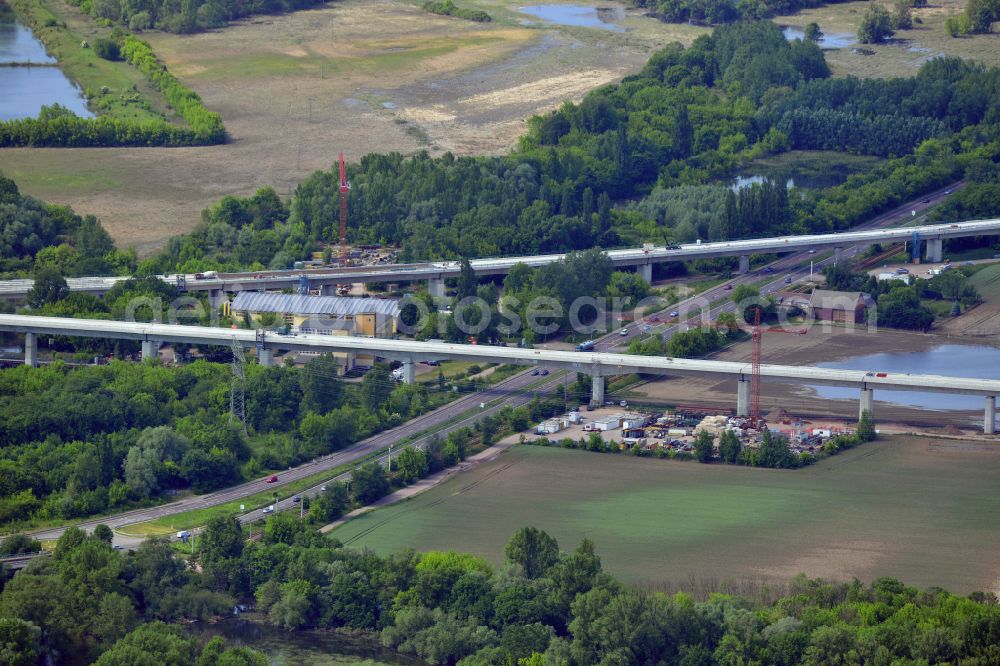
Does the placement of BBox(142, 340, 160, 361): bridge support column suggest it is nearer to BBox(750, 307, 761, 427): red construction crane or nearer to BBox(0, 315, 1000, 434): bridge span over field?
BBox(0, 315, 1000, 434): bridge span over field

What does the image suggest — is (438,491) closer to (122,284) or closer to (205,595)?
(205,595)

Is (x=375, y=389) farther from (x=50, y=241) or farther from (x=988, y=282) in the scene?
(x=988, y=282)

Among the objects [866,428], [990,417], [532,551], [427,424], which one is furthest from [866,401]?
[532,551]

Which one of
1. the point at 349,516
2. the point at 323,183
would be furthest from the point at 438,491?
the point at 323,183

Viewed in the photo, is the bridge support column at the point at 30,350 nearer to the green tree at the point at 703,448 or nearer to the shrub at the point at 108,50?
the green tree at the point at 703,448

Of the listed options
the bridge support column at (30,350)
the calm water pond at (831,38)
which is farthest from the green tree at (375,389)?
the calm water pond at (831,38)

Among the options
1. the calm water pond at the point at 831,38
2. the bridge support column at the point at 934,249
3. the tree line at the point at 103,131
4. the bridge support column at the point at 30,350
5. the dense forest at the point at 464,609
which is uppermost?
the calm water pond at the point at 831,38
